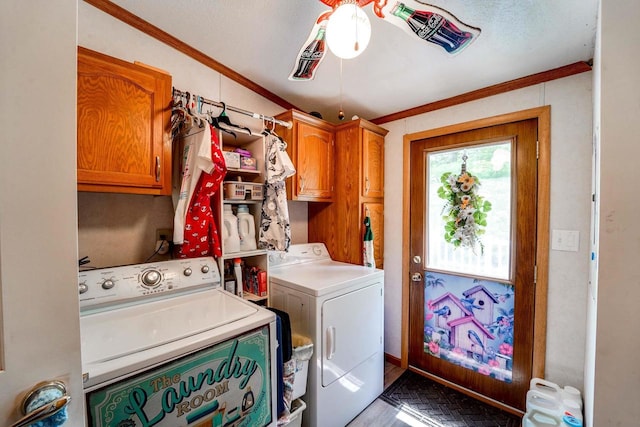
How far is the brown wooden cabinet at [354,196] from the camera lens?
Result: 2.29 meters

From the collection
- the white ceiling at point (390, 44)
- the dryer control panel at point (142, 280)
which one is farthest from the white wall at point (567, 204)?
the dryer control panel at point (142, 280)

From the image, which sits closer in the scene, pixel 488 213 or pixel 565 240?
pixel 565 240

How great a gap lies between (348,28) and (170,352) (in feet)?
4.42

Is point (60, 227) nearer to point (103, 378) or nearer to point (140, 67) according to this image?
point (103, 378)

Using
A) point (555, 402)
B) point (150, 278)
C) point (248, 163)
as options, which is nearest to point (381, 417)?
point (555, 402)

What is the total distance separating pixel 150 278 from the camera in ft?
4.48

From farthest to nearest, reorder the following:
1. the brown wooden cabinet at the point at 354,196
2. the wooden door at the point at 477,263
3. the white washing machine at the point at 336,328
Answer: the brown wooden cabinet at the point at 354,196 < the wooden door at the point at 477,263 < the white washing machine at the point at 336,328

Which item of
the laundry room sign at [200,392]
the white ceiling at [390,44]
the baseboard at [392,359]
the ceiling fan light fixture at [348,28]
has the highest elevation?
the white ceiling at [390,44]

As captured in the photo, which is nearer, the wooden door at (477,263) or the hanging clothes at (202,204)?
the hanging clothes at (202,204)

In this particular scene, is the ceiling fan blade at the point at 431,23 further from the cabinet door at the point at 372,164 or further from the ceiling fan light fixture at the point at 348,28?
the cabinet door at the point at 372,164

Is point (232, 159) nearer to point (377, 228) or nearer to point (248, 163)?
point (248, 163)

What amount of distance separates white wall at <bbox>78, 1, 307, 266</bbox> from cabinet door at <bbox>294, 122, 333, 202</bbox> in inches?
28.0

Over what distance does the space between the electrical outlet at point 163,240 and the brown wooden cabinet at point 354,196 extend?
1300 millimetres

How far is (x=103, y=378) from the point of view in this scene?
813mm
